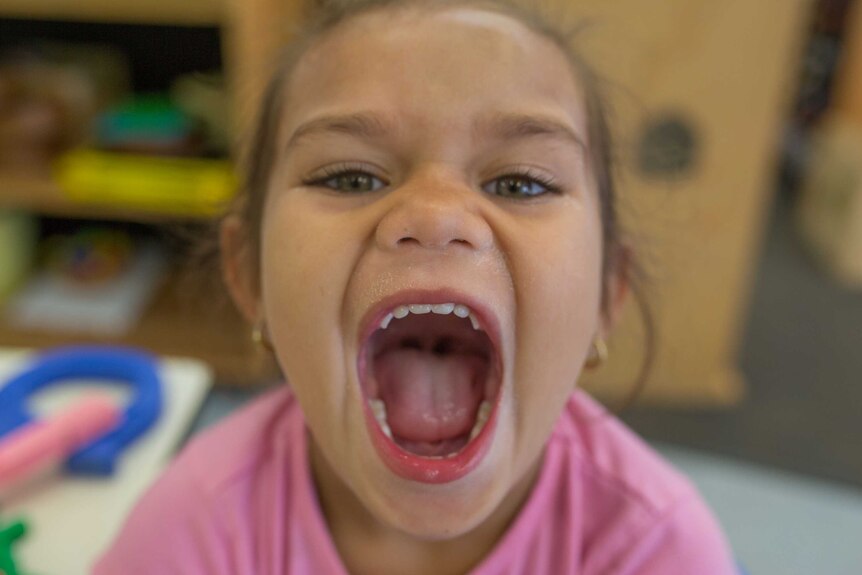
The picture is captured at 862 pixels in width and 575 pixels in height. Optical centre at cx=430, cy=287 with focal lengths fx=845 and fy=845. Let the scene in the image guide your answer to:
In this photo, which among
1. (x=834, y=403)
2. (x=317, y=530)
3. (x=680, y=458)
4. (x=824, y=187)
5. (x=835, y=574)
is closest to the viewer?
(x=317, y=530)

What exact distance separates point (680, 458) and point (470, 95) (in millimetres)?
819

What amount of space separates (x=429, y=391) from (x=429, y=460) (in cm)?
12

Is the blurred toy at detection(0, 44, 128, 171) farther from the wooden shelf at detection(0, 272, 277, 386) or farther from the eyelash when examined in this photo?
the eyelash

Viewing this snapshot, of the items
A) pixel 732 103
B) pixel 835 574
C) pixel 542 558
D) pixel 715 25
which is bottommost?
pixel 835 574

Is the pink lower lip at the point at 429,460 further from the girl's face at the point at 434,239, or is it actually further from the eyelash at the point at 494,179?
the eyelash at the point at 494,179

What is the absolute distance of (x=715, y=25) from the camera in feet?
4.22

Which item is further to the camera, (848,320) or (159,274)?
(848,320)

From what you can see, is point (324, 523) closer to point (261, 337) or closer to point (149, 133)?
point (261, 337)

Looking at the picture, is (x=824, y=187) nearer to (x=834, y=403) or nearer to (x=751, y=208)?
(x=834, y=403)

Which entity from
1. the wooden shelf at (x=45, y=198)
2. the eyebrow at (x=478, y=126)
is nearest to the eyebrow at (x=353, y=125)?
the eyebrow at (x=478, y=126)

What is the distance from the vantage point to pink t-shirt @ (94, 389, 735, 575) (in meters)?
0.59

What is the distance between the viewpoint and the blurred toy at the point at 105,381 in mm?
696

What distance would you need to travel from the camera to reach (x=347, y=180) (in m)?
0.53

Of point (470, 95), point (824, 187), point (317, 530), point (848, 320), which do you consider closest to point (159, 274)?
point (317, 530)
